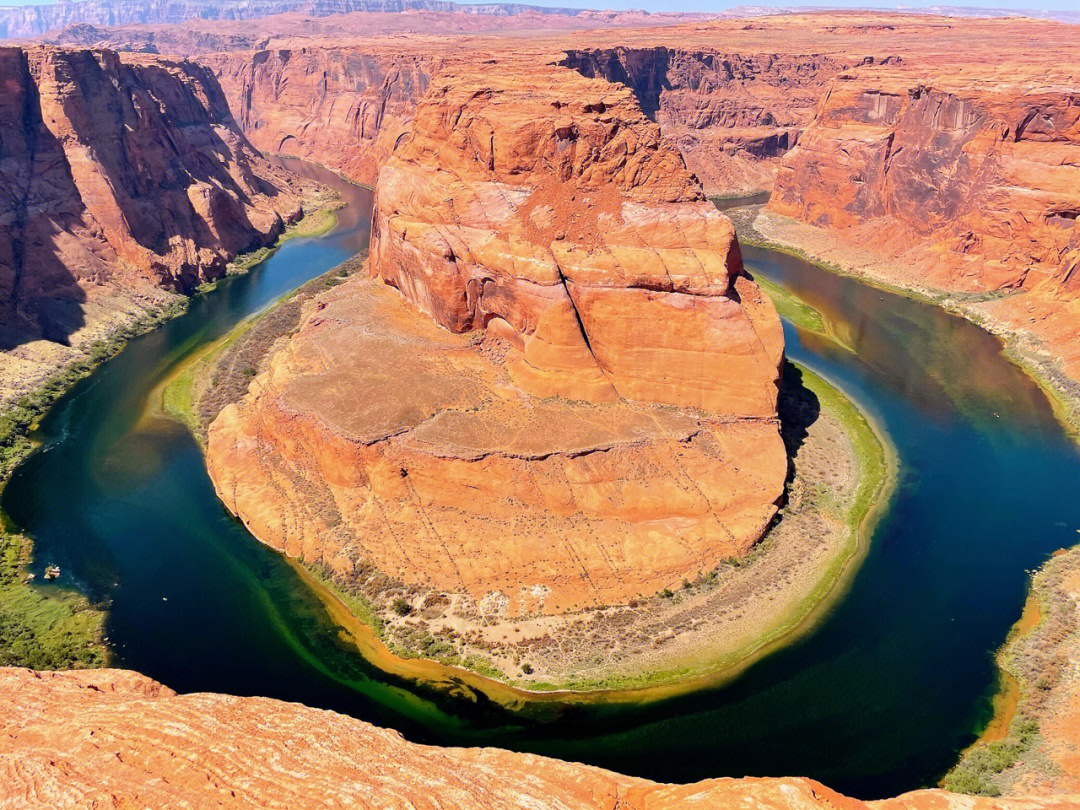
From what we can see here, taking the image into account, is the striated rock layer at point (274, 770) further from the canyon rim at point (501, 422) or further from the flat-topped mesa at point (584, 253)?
the flat-topped mesa at point (584, 253)

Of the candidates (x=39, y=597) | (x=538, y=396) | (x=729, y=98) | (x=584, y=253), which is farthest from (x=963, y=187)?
(x=39, y=597)

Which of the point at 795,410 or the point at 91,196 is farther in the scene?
the point at 91,196

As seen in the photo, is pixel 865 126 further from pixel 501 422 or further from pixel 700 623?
pixel 700 623

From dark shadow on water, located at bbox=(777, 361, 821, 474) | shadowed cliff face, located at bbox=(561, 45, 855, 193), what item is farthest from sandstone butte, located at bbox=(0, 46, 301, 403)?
shadowed cliff face, located at bbox=(561, 45, 855, 193)

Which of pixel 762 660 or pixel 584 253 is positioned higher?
pixel 584 253

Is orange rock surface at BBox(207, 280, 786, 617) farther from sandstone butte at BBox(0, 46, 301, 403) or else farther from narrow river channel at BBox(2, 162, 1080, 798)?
sandstone butte at BBox(0, 46, 301, 403)

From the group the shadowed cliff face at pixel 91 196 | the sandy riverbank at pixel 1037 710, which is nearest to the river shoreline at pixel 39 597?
the shadowed cliff face at pixel 91 196

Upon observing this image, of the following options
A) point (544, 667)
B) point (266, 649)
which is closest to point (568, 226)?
point (544, 667)
